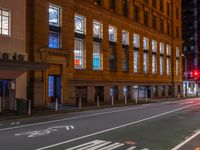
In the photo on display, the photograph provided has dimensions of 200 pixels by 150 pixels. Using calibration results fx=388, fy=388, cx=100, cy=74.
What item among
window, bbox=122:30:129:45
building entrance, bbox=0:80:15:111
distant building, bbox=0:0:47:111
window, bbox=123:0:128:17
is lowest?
building entrance, bbox=0:80:15:111

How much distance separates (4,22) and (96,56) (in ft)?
49.4

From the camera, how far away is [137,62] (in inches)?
2048

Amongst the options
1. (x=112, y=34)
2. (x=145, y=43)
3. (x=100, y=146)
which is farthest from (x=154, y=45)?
(x=100, y=146)

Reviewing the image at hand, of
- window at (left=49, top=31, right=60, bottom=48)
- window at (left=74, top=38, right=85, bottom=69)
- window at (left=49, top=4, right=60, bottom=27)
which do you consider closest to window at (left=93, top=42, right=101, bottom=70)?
window at (left=74, top=38, right=85, bottom=69)

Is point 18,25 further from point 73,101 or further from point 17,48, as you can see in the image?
point 73,101

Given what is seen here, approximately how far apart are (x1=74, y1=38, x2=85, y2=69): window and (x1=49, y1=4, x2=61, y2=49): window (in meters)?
3.47

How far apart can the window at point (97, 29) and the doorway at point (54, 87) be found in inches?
335

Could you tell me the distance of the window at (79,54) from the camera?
38000 mm

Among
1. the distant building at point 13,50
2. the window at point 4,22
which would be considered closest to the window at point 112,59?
the distant building at point 13,50

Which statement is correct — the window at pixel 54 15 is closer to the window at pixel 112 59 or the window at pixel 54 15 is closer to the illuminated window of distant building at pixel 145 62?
the window at pixel 112 59

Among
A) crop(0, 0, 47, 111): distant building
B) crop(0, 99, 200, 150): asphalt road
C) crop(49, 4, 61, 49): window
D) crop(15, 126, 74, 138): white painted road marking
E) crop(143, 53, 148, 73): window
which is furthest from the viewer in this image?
crop(143, 53, 148, 73): window

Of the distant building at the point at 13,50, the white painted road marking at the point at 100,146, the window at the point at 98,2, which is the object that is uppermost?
the window at the point at 98,2

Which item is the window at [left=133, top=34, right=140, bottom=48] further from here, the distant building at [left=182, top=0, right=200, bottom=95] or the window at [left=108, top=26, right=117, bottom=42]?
the distant building at [left=182, top=0, right=200, bottom=95]

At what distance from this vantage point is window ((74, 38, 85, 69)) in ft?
125
